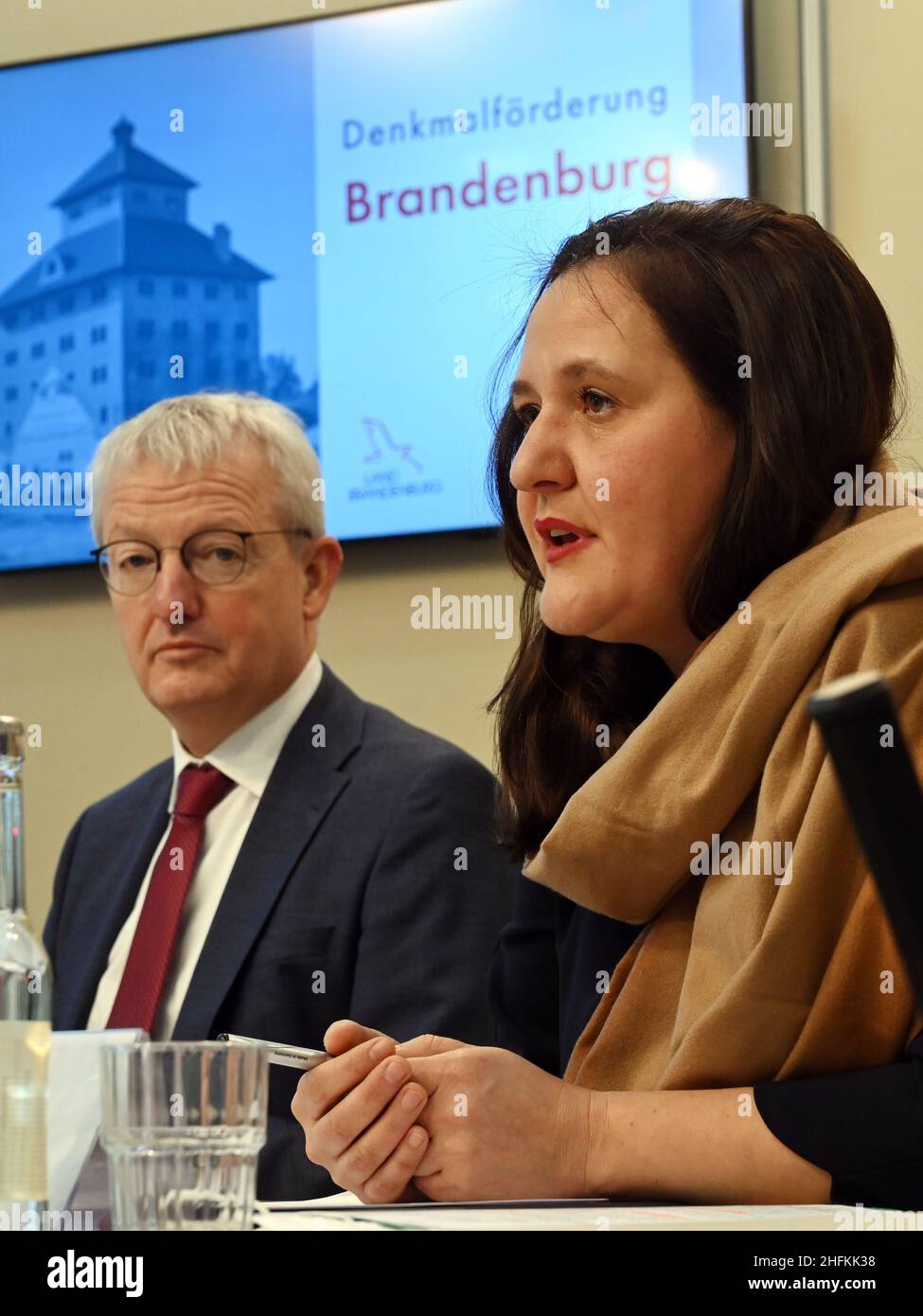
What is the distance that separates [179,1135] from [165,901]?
4.68ft

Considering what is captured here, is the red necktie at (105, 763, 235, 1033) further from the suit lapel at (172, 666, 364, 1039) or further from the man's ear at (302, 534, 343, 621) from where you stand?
the man's ear at (302, 534, 343, 621)

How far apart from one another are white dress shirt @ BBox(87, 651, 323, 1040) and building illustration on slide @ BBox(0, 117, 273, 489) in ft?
2.84

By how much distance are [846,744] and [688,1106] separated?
2.28 ft

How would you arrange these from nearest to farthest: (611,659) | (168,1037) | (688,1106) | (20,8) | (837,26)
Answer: (688,1106) < (611,659) < (168,1037) < (837,26) < (20,8)

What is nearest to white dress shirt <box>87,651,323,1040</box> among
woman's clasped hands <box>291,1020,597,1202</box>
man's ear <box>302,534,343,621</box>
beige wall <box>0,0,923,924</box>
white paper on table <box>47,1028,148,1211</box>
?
man's ear <box>302,534,343,621</box>

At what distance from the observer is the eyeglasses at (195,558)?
7.51 ft

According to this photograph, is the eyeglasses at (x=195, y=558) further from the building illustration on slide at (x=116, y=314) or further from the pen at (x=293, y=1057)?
the pen at (x=293, y=1057)

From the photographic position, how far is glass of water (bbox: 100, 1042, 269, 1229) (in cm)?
73

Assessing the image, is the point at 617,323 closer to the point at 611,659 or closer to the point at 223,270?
the point at 611,659

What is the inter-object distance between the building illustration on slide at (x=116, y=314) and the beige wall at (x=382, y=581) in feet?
0.85

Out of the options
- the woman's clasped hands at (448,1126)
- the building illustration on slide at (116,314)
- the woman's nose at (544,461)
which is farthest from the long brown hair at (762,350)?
the building illustration on slide at (116,314)

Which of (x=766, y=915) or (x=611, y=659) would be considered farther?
(x=611, y=659)

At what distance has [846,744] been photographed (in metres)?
0.44

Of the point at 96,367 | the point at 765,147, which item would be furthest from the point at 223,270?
the point at 765,147
